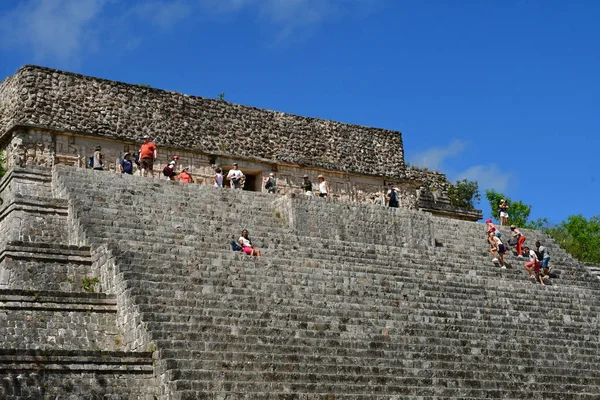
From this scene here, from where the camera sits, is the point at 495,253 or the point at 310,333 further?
the point at 495,253

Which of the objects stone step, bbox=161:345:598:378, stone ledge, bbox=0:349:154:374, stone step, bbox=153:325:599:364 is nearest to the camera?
stone ledge, bbox=0:349:154:374

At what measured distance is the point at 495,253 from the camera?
20438 mm

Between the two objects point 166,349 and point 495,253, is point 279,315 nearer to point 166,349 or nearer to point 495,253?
point 166,349

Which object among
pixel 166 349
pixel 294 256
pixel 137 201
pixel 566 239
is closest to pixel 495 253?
pixel 294 256

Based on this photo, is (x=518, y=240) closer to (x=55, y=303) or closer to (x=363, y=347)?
(x=363, y=347)

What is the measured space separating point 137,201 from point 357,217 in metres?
4.50

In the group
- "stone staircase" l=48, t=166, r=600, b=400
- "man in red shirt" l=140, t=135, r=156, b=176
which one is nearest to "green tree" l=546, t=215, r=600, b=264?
"stone staircase" l=48, t=166, r=600, b=400

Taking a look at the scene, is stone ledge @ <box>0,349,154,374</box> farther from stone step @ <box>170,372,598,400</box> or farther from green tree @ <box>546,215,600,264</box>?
green tree @ <box>546,215,600,264</box>

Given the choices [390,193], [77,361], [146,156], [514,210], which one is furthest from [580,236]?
[77,361]

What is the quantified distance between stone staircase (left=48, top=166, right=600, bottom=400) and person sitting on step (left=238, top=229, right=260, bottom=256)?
25 cm

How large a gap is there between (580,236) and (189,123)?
16840 mm

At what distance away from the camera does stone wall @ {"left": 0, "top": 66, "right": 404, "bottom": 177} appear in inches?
877

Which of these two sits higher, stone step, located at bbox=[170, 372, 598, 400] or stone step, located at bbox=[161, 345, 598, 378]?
stone step, located at bbox=[161, 345, 598, 378]

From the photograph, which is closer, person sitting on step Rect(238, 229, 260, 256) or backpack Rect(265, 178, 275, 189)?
person sitting on step Rect(238, 229, 260, 256)
